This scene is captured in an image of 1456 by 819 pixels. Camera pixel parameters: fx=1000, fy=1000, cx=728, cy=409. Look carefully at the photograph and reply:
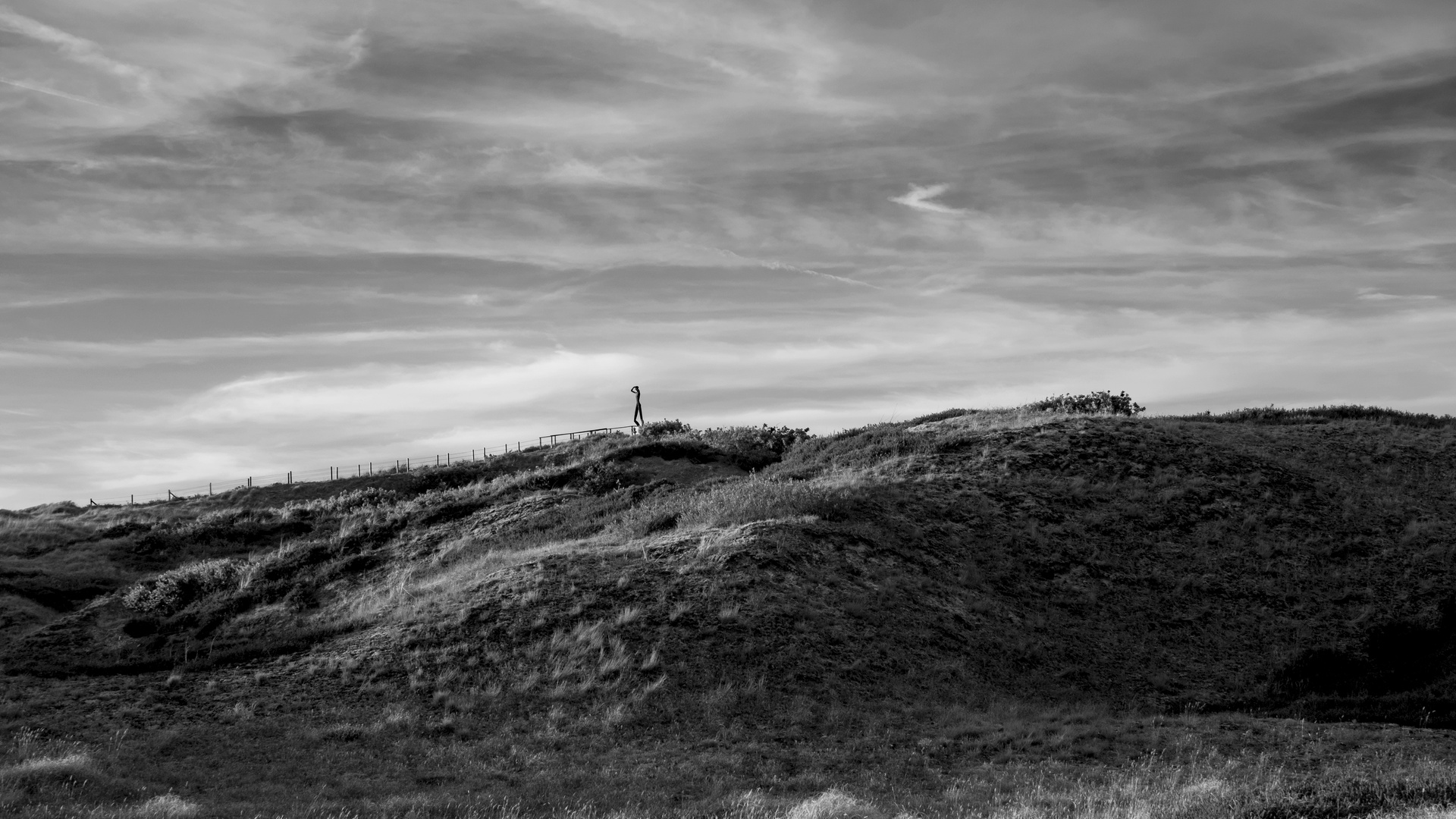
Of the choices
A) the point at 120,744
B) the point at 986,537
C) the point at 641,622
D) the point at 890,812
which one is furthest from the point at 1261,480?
the point at 120,744

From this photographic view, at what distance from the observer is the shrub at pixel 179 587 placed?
29984 mm

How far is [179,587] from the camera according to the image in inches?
Result: 1220

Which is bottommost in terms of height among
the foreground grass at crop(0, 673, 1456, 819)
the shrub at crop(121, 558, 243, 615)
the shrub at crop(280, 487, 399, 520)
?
the foreground grass at crop(0, 673, 1456, 819)

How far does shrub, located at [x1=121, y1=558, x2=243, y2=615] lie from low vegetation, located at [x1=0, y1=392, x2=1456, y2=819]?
162 mm

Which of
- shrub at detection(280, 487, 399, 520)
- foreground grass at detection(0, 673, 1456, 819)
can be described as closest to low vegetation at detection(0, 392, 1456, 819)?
foreground grass at detection(0, 673, 1456, 819)

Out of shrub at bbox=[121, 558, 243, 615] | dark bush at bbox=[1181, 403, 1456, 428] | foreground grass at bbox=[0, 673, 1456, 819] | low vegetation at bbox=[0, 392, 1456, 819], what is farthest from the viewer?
dark bush at bbox=[1181, 403, 1456, 428]

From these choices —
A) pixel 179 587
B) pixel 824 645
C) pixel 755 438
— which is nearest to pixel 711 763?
pixel 824 645

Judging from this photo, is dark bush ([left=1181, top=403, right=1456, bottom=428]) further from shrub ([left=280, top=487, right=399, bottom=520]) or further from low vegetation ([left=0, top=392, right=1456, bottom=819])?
shrub ([left=280, top=487, right=399, bottom=520])

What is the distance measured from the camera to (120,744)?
54.4 feet

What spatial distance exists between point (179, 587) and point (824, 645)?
21.8 m

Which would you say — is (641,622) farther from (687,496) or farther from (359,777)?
(687,496)

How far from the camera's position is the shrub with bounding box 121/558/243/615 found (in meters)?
30.0

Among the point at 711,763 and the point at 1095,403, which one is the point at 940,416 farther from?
the point at 711,763

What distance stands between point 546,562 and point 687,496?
8.87 meters
